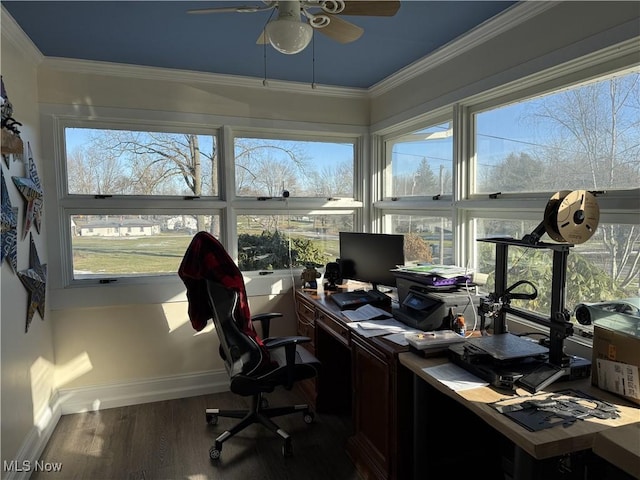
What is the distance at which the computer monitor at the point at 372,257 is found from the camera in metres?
2.70

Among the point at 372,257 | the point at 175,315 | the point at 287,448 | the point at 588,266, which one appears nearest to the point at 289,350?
the point at 287,448

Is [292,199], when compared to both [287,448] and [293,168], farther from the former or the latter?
[287,448]

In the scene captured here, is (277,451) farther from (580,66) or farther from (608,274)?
(580,66)

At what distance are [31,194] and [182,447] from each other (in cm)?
180

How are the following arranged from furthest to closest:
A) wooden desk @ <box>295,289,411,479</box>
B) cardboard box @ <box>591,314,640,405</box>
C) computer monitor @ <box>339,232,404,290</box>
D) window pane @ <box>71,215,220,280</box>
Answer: window pane @ <box>71,215,220,280</box>
computer monitor @ <box>339,232,404,290</box>
wooden desk @ <box>295,289,411,479</box>
cardboard box @ <box>591,314,640,405</box>

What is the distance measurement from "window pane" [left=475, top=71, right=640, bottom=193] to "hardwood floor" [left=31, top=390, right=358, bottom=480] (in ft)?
6.15

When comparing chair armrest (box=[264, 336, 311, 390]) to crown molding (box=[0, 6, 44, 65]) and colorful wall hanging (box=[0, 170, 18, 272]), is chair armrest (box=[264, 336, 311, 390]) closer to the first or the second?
colorful wall hanging (box=[0, 170, 18, 272])

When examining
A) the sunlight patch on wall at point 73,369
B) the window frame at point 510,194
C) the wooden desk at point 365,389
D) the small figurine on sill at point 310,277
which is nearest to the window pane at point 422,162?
the window frame at point 510,194

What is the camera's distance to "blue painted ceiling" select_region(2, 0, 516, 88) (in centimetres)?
216

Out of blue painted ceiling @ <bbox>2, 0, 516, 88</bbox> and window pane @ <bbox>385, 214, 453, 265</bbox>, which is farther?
window pane @ <bbox>385, 214, 453, 265</bbox>

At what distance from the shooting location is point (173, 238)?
131 inches

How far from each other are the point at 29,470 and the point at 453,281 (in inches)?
99.8

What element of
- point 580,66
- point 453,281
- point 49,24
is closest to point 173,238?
point 49,24

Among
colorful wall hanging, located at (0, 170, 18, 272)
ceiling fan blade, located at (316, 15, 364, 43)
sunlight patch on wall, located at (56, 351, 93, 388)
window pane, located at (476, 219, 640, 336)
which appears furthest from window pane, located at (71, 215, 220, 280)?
window pane, located at (476, 219, 640, 336)
